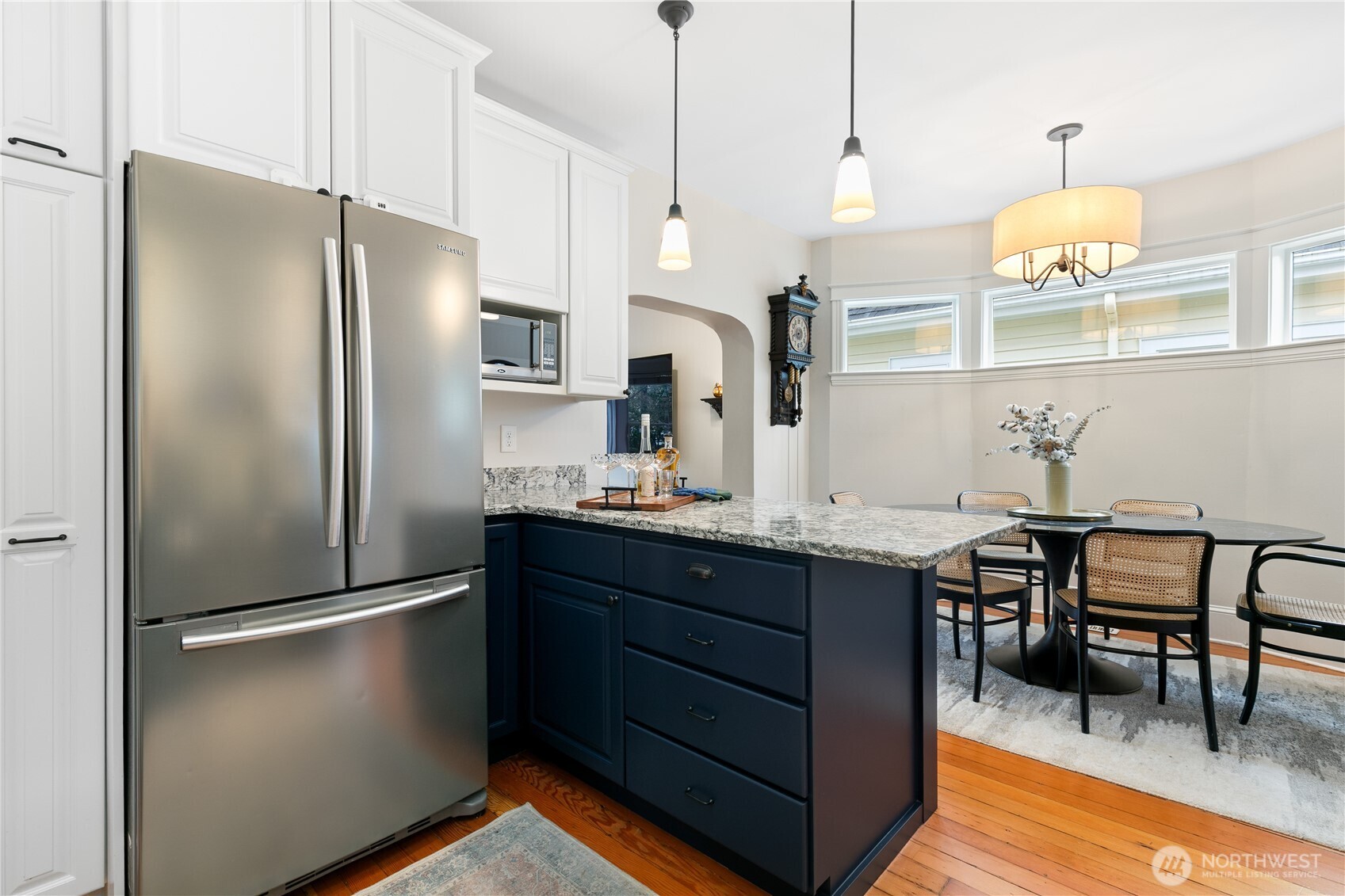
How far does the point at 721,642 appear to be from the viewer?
1.64 metres

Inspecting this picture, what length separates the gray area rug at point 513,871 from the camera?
165 cm

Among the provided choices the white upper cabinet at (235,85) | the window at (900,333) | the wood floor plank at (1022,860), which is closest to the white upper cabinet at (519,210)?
the white upper cabinet at (235,85)

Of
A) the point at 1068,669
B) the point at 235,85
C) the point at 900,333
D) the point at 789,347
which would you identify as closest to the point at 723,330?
the point at 789,347

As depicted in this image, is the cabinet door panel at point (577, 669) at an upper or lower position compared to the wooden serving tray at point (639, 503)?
lower

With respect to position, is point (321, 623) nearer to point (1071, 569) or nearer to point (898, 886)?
point (898, 886)

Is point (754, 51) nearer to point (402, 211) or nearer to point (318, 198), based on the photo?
point (402, 211)

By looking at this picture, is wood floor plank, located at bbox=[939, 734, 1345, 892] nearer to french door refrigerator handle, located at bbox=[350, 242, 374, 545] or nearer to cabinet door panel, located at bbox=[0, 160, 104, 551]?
french door refrigerator handle, located at bbox=[350, 242, 374, 545]

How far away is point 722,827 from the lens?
1.66 meters

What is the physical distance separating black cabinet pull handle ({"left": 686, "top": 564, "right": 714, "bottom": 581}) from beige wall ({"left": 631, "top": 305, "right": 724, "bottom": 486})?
3.91 meters

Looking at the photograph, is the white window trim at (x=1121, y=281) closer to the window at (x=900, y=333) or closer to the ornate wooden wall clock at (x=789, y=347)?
the window at (x=900, y=333)

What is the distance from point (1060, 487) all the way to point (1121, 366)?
1562mm

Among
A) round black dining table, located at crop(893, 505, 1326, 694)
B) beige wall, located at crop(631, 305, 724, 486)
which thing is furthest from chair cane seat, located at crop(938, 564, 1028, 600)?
beige wall, located at crop(631, 305, 724, 486)

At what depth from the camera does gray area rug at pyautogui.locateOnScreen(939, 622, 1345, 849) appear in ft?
6.79

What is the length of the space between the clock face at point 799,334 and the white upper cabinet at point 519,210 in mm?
2288
